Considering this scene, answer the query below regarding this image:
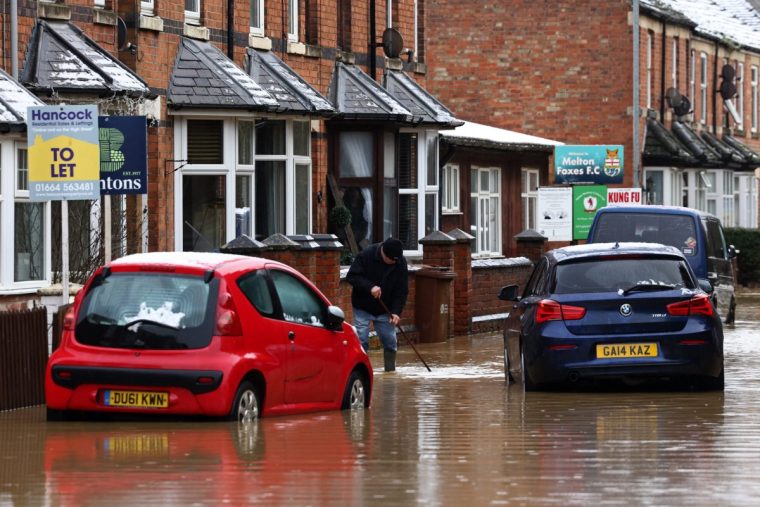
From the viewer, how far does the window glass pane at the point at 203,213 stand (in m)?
27.6

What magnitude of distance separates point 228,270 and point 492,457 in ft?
10.6

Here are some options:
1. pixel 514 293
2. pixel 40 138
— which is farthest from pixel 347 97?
pixel 40 138

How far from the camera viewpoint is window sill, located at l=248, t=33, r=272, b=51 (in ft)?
98.1

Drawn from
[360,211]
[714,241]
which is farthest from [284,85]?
[714,241]

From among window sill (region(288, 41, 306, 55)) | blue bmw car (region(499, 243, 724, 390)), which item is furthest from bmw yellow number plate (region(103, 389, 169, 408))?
window sill (region(288, 41, 306, 55))

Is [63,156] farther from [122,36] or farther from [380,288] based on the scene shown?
[122,36]

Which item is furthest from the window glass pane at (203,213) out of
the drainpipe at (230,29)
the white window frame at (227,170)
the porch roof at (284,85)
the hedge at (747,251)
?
the hedge at (747,251)

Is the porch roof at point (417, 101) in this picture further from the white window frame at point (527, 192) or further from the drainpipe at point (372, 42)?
the white window frame at point (527, 192)

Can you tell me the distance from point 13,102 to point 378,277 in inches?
183

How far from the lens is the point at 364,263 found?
22234 millimetres

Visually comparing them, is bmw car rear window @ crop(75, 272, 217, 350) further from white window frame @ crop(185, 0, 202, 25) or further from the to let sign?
white window frame @ crop(185, 0, 202, 25)

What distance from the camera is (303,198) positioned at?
101ft

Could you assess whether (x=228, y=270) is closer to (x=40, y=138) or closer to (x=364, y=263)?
(x=40, y=138)

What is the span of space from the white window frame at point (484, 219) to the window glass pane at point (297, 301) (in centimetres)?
2667
